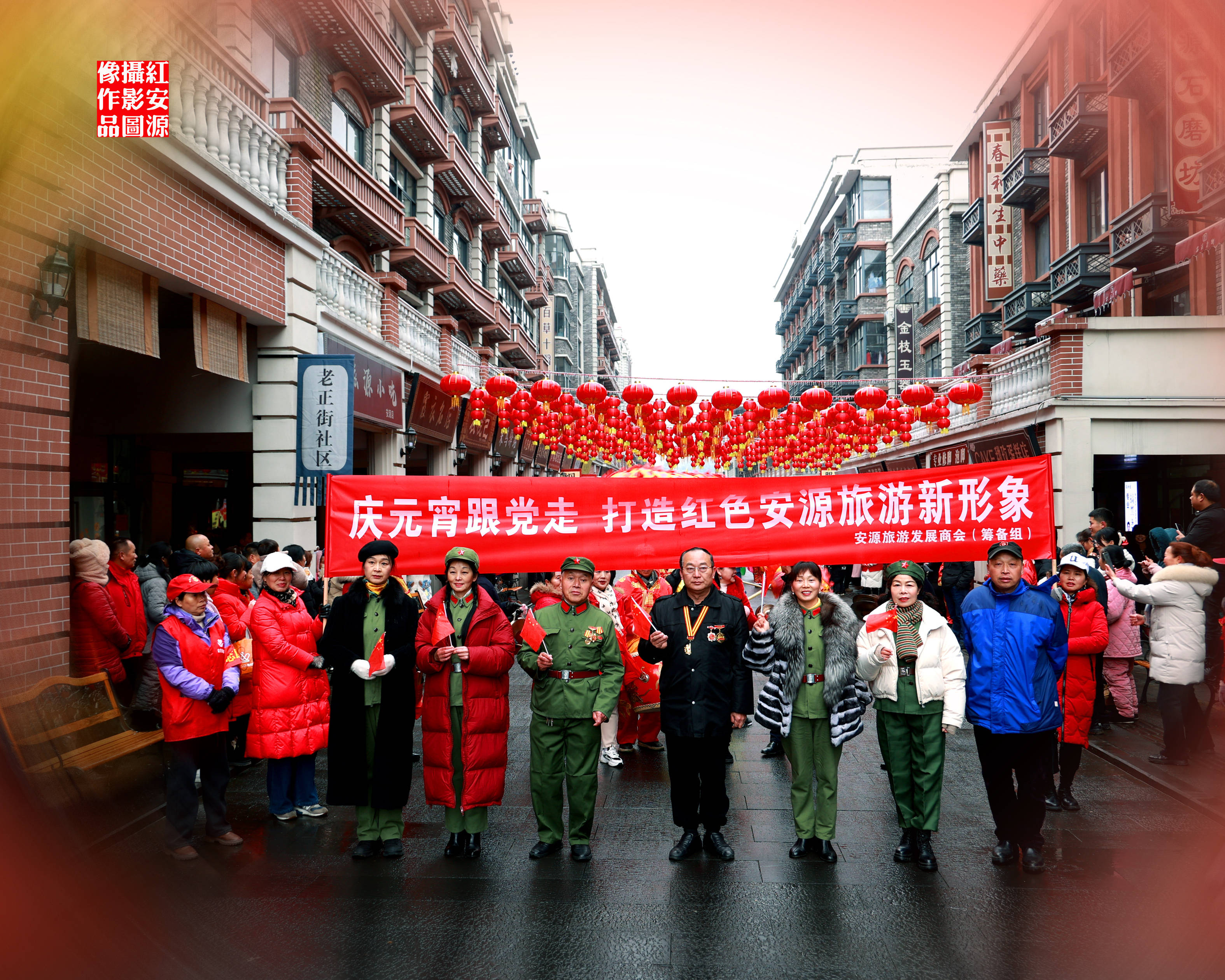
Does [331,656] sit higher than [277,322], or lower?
lower

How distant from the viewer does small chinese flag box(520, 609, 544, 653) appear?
5.16 metres

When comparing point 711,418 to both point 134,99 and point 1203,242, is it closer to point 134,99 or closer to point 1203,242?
point 1203,242

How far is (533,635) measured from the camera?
517 centimetres

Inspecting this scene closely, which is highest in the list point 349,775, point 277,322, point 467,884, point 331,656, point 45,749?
point 277,322

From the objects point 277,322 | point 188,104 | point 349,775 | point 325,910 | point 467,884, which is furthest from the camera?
point 277,322

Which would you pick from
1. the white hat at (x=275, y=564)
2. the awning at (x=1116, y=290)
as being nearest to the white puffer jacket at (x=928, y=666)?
the white hat at (x=275, y=564)

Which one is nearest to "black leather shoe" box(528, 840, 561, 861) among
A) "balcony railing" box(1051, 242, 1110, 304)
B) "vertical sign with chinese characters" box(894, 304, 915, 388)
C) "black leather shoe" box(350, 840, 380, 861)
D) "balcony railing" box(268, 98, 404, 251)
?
"black leather shoe" box(350, 840, 380, 861)

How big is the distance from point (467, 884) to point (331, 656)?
1.59 meters

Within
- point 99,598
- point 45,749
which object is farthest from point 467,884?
point 99,598

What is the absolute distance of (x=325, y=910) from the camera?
4395mm

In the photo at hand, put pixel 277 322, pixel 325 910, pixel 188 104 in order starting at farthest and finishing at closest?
pixel 277 322, pixel 188 104, pixel 325 910

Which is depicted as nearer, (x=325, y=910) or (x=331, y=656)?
(x=325, y=910)

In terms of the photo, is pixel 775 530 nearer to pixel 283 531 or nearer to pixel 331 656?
pixel 331 656

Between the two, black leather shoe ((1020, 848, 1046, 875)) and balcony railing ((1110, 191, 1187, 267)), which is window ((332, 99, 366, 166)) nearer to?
balcony railing ((1110, 191, 1187, 267))
